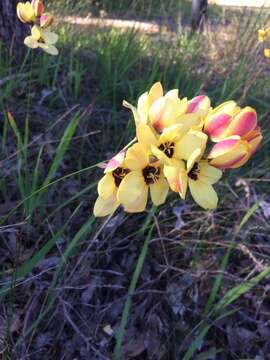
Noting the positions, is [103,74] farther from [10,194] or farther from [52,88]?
[10,194]

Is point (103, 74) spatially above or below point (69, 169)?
→ above

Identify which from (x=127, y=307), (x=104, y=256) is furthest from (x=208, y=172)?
(x=104, y=256)

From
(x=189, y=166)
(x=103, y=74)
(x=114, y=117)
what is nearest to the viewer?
(x=189, y=166)

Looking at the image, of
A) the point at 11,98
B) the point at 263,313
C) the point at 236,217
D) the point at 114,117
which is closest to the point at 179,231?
the point at 236,217

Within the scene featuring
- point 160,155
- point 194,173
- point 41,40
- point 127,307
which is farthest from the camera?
point 41,40

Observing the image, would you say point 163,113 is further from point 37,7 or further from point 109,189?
point 37,7

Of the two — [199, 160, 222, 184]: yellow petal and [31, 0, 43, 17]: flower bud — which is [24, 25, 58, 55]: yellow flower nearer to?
[31, 0, 43, 17]: flower bud

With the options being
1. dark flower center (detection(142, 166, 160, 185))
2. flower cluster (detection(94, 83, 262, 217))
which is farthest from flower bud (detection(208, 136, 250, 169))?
dark flower center (detection(142, 166, 160, 185))

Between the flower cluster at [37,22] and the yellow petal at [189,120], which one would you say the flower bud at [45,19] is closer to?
the flower cluster at [37,22]
